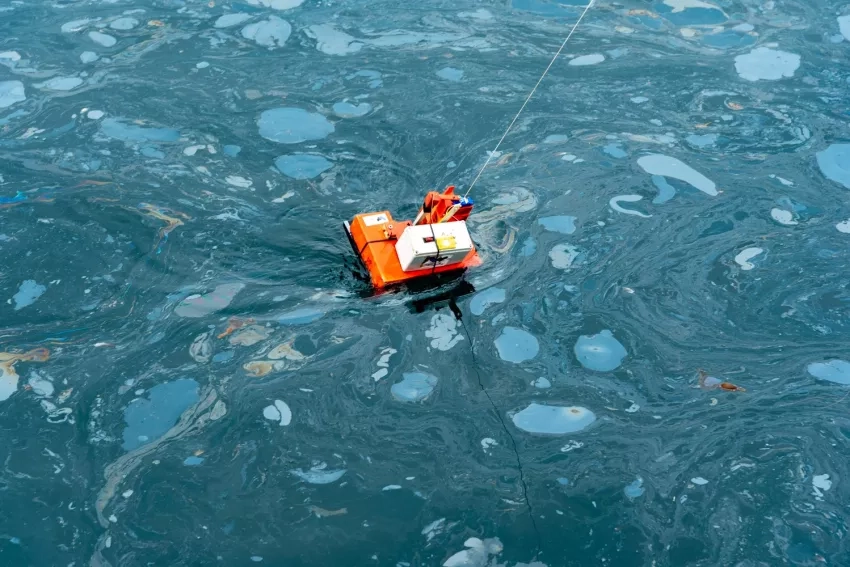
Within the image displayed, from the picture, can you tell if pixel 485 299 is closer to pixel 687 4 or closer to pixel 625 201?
pixel 625 201

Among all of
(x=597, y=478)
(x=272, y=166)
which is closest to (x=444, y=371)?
(x=597, y=478)

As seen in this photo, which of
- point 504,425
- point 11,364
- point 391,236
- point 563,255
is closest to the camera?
point 504,425

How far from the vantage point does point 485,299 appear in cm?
532

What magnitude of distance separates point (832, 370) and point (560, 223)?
219cm

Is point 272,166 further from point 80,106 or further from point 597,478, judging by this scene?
point 597,478

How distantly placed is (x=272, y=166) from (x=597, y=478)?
3.52 m

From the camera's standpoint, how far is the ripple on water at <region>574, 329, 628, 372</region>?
4.96m

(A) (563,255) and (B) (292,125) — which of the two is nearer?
(A) (563,255)

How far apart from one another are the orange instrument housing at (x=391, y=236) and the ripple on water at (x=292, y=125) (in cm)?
128

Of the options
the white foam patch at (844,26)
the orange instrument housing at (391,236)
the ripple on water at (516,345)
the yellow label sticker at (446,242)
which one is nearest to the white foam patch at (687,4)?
the white foam patch at (844,26)

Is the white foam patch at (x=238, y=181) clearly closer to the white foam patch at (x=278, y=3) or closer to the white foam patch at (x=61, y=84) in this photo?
the white foam patch at (x=61, y=84)

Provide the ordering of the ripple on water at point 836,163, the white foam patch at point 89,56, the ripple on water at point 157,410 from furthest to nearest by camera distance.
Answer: the white foam patch at point 89,56 < the ripple on water at point 836,163 < the ripple on water at point 157,410

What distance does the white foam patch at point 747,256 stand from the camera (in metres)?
5.73

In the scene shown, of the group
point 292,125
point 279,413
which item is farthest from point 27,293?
point 292,125
